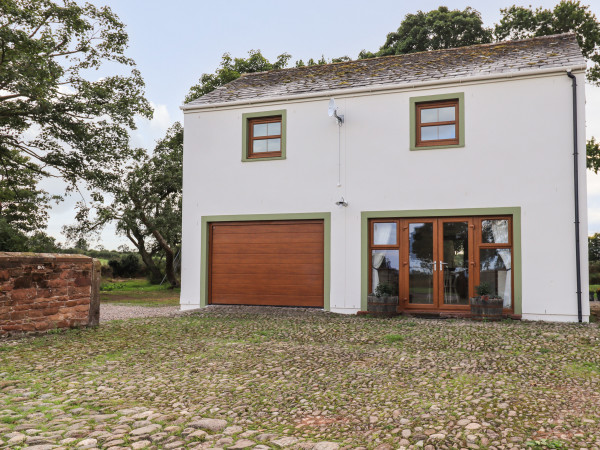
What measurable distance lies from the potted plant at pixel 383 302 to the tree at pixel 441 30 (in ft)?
58.7

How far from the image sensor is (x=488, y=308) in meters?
10.2

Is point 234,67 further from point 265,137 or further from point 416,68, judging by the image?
point 416,68

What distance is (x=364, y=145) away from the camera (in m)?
12.0

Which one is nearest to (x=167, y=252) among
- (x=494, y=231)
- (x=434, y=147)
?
(x=434, y=147)

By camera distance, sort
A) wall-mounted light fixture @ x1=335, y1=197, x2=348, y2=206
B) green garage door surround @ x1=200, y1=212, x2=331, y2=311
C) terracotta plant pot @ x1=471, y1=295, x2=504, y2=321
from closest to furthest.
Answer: terracotta plant pot @ x1=471, y1=295, x2=504, y2=321 → wall-mounted light fixture @ x1=335, y1=197, x2=348, y2=206 → green garage door surround @ x1=200, y1=212, x2=331, y2=311

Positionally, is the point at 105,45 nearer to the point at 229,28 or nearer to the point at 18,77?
the point at 18,77

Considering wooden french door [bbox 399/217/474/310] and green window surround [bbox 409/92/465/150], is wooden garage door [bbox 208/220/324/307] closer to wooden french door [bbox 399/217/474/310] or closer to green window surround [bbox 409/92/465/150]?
wooden french door [bbox 399/217/474/310]

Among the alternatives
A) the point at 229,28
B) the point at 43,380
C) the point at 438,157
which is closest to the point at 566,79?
the point at 438,157

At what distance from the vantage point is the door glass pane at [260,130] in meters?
13.1

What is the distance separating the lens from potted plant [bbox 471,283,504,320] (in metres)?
10.2

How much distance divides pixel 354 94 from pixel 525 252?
213 inches

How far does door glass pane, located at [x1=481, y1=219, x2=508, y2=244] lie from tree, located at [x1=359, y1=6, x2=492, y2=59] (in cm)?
1690

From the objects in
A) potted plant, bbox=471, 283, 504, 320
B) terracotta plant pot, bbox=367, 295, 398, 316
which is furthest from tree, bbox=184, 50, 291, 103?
potted plant, bbox=471, 283, 504, 320

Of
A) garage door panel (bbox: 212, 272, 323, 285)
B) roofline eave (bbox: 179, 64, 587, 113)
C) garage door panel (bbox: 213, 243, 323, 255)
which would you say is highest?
roofline eave (bbox: 179, 64, 587, 113)
